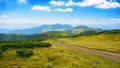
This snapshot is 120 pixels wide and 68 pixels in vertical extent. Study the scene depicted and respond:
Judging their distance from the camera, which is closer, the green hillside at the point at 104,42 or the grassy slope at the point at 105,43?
the grassy slope at the point at 105,43

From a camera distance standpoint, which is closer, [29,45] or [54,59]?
[54,59]

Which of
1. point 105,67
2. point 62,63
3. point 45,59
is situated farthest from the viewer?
point 45,59

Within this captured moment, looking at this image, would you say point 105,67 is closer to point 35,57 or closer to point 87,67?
point 87,67

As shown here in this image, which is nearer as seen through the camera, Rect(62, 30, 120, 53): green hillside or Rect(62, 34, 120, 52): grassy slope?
Rect(62, 34, 120, 52): grassy slope

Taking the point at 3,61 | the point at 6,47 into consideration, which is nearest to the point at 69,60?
the point at 3,61

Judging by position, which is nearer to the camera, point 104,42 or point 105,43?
point 105,43

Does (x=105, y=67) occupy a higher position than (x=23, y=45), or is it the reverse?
(x=23, y=45)

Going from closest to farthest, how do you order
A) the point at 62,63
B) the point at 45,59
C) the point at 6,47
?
the point at 62,63 < the point at 45,59 < the point at 6,47

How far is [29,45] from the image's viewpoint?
39.9 meters

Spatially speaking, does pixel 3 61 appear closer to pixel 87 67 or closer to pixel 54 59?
pixel 54 59

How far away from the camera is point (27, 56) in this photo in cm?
3070

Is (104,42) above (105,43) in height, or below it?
below

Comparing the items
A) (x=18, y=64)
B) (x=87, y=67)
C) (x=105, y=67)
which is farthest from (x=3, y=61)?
(x=105, y=67)

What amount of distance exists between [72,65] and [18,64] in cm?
892
